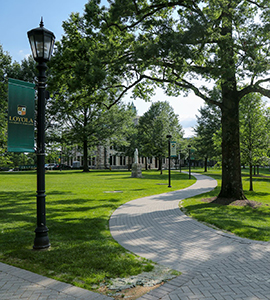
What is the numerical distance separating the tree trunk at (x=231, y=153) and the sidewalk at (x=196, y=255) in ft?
13.0

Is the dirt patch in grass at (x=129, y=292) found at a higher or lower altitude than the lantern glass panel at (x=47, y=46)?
lower

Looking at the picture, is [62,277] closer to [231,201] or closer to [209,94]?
[231,201]

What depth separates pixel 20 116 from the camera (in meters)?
5.38

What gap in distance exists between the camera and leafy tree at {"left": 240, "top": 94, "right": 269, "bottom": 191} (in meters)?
17.1

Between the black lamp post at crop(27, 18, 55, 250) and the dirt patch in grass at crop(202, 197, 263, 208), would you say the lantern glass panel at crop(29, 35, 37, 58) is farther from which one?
the dirt patch in grass at crop(202, 197, 263, 208)

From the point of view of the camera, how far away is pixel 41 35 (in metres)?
5.36

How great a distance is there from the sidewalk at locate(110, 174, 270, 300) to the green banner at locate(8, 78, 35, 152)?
3.09m

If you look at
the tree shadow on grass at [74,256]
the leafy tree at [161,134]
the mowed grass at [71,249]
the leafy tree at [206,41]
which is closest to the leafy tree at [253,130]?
the leafy tree at [206,41]

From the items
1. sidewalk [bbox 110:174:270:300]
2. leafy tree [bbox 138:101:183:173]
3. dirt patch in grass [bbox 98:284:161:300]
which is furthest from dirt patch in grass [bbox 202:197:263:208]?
leafy tree [bbox 138:101:183:173]

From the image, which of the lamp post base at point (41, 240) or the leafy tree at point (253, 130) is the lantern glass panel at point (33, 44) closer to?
the lamp post base at point (41, 240)

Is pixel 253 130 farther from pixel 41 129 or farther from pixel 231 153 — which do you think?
pixel 41 129

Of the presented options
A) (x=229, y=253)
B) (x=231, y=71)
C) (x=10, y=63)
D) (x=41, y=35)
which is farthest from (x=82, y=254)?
(x=10, y=63)

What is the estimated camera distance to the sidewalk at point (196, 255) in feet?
12.0

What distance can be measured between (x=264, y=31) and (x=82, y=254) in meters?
9.83
